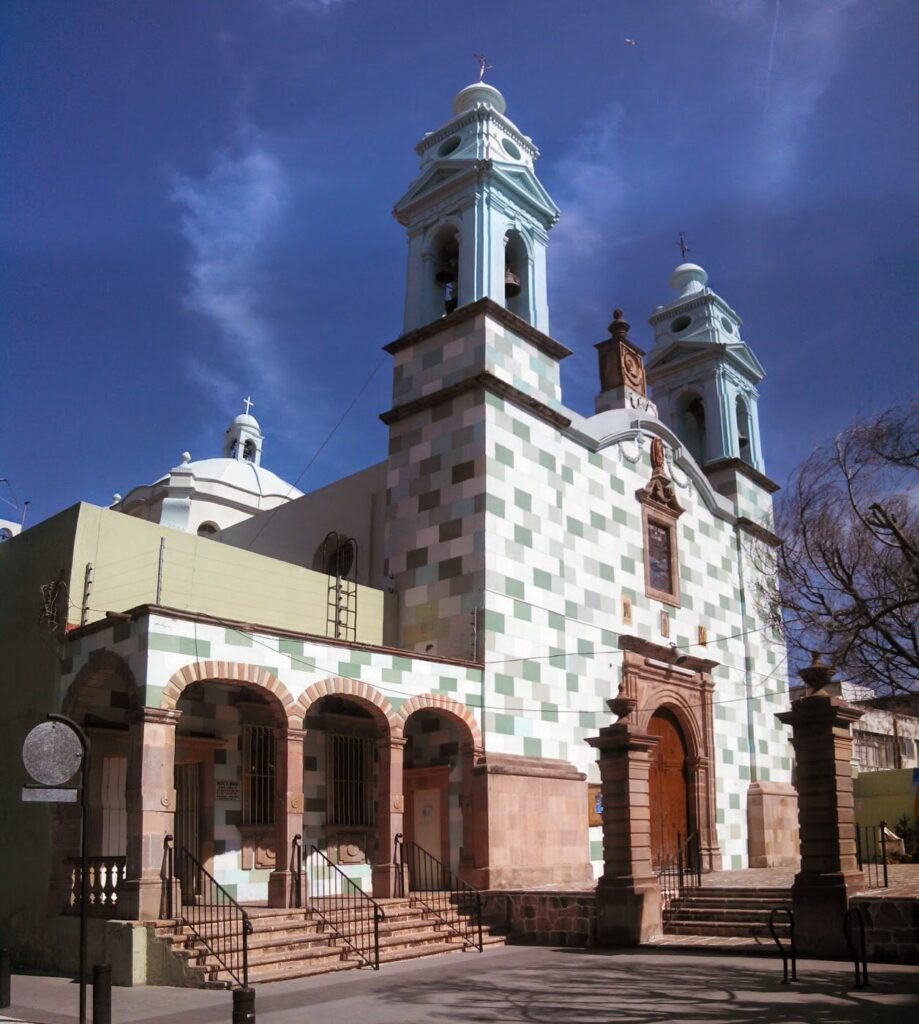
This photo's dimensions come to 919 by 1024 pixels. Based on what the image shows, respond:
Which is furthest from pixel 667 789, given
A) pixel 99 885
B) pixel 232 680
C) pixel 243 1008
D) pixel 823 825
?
pixel 243 1008

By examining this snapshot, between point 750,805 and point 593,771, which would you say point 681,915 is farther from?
point 750,805

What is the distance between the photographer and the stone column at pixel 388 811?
15.6m

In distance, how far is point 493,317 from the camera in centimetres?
2008

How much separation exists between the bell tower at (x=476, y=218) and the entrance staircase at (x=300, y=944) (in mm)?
11244

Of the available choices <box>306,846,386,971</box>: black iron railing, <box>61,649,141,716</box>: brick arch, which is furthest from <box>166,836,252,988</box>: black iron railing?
<box>61,649,141,716</box>: brick arch

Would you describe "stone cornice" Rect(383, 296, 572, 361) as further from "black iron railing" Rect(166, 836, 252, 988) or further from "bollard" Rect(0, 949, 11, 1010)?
"bollard" Rect(0, 949, 11, 1010)

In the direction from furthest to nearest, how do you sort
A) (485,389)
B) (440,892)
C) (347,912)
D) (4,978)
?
(485,389), (440,892), (347,912), (4,978)

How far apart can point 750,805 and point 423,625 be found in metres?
9.55

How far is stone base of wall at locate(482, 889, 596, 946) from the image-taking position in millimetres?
15375

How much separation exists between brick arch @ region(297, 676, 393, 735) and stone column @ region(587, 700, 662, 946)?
10.3ft

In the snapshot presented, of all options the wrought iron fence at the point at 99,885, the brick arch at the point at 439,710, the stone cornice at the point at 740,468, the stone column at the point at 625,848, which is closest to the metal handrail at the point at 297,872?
the wrought iron fence at the point at 99,885

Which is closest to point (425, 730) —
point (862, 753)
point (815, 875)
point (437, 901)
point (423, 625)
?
point (423, 625)

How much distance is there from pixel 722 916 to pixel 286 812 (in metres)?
6.31

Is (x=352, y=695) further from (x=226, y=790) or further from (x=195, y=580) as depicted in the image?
(x=195, y=580)
